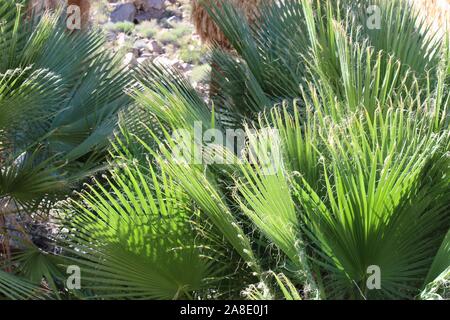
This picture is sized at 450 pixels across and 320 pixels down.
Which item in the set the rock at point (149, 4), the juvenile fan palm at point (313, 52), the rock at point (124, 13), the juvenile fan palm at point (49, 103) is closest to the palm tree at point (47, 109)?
the juvenile fan palm at point (49, 103)

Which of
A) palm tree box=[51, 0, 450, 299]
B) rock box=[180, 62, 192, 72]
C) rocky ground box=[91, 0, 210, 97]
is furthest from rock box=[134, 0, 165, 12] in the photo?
palm tree box=[51, 0, 450, 299]

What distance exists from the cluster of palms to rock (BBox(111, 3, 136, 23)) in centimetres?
2344

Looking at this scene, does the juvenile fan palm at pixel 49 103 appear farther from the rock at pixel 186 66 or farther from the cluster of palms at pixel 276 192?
the rock at pixel 186 66

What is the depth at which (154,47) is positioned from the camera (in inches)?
1067

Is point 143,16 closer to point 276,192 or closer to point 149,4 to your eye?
point 149,4

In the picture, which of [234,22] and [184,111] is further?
[234,22]

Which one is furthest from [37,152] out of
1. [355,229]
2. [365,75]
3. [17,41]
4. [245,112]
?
[355,229]

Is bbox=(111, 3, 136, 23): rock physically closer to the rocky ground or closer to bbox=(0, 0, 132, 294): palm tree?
the rocky ground

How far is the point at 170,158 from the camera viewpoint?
4066mm

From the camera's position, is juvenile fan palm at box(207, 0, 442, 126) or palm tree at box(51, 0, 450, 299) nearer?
palm tree at box(51, 0, 450, 299)

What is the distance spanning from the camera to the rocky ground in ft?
84.6

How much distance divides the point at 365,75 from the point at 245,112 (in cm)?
153
